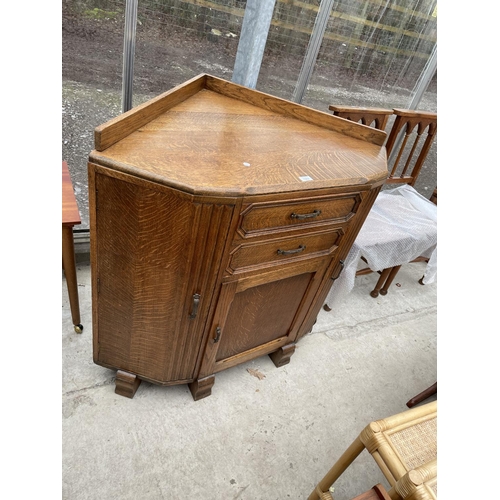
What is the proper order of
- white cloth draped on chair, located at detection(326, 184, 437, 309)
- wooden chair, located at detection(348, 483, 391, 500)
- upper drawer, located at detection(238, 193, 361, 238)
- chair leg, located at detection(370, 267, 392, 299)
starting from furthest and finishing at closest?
1. chair leg, located at detection(370, 267, 392, 299)
2. white cloth draped on chair, located at detection(326, 184, 437, 309)
3. upper drawer, located at detection(238, 193, 361, 238)
4. wooden chair, located at detection(348, 483, 391, 500)

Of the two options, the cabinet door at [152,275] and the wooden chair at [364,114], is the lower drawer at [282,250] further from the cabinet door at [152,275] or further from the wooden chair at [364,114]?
the wooden chair at [364,114]

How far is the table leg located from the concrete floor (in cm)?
11

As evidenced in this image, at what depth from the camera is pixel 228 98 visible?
1.54 meters

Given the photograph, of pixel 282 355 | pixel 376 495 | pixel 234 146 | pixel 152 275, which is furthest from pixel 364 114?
pixel 376 495

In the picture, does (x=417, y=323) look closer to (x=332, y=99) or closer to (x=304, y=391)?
(x=304, y=391)

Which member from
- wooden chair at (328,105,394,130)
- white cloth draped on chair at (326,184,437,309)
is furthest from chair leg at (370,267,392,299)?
wooden chair at (328,105,394,130)

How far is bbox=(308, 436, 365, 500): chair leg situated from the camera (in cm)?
109

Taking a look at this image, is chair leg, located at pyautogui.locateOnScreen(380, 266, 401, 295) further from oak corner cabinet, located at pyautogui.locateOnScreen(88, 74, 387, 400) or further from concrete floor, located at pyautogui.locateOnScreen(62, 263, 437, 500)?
oak corner cabinet, located at pyautogui.locateOnScreen(88, 74, 387, 400)

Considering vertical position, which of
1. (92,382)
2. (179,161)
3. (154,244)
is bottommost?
(92,382)

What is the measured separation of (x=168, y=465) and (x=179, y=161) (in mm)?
1107

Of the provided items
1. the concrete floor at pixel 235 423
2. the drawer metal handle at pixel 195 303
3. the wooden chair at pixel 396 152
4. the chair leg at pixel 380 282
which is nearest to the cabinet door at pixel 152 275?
the drawer metal handle at pixel 195 303

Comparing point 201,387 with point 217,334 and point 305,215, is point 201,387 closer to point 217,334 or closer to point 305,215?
point 217,334

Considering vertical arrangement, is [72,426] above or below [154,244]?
below
